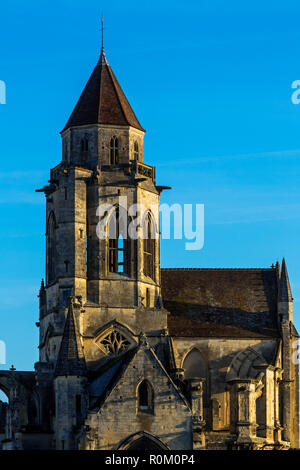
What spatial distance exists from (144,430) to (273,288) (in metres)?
14.4

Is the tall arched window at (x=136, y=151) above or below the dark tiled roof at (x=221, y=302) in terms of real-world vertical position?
above

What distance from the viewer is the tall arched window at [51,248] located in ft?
279

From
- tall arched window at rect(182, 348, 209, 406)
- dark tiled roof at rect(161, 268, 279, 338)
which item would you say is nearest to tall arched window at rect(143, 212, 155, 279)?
dark tiled roof at rect(161, 268, 279, 338)

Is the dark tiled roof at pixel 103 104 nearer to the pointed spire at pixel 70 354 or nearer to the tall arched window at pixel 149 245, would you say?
the tall arched window at pixel 149 245

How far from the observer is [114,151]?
85.2 metres

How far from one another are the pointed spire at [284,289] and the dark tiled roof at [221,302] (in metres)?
0.73

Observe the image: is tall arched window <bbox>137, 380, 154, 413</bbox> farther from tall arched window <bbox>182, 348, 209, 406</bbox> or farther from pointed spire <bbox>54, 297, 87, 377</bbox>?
tall arched window <bbox>182, 348, 209, 406</bbox>

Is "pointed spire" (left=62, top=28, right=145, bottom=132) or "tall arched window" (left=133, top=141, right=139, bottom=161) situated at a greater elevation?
"pointed spire" (left=62, top=28, right=145, bottom=132)

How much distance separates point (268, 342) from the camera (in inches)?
3351

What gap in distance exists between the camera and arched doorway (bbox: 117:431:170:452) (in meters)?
75.9

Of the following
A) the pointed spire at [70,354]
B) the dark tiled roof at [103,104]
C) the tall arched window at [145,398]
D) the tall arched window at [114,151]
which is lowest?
the tall arched window at [145,398]

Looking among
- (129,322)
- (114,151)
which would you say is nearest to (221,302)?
(129,322)

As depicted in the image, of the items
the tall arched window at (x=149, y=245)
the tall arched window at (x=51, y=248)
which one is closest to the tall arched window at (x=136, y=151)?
the tall arched window at (x=149, y=245)
